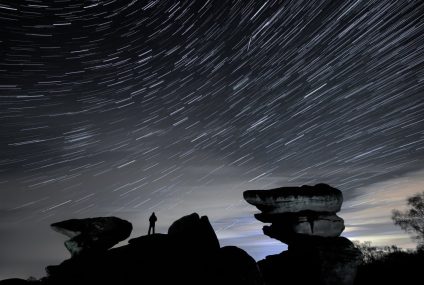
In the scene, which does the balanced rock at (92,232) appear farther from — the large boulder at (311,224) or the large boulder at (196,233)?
the large boulder at (311,224)

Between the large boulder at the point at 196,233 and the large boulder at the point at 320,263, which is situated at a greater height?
the large boulder at the point at 196,233

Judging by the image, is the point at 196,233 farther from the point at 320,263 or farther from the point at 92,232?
the point at 320,263

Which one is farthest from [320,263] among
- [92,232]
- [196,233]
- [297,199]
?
[92,232]

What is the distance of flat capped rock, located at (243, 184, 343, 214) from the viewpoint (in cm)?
2153

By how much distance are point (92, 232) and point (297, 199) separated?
13.7 metres

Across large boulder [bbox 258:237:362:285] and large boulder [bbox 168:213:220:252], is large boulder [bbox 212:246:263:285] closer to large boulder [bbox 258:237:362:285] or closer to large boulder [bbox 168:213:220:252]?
large boulder [bbox 168:213:220:252]

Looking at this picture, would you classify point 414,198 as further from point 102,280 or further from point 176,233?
point 102,280

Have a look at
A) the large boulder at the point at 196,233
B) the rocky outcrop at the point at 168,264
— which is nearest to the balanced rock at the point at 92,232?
the rocky outcrop at the point at 168,264

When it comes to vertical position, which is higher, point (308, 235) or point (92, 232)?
point (92, 232)

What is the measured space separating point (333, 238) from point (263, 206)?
520 cm

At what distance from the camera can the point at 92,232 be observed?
19.4m

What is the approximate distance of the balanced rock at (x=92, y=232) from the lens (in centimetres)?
1919

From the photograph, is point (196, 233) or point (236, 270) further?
point (196, 233)

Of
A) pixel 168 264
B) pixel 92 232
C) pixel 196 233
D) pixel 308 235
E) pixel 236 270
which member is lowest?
pixel 236 270
